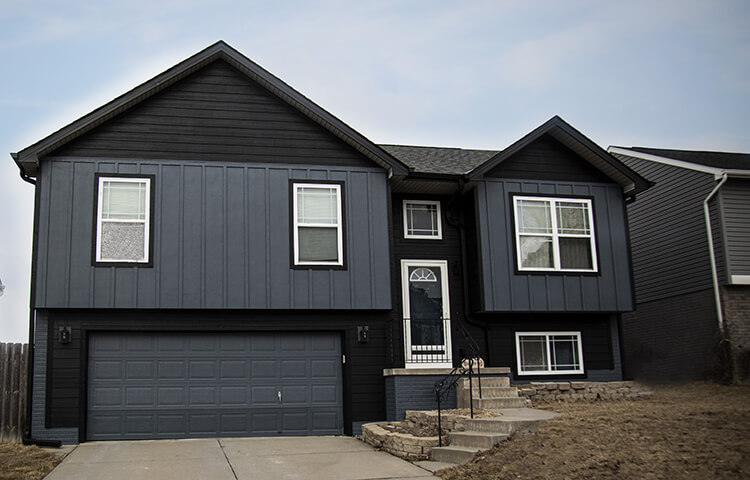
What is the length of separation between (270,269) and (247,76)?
3.62 m

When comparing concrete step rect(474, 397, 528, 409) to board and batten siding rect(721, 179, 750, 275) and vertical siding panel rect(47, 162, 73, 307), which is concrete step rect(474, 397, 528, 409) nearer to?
vertical siding panel rect(47, 162, 73, 307)

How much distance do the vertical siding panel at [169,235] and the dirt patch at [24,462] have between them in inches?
118

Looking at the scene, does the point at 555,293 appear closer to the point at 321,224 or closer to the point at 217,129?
the point at 321,224

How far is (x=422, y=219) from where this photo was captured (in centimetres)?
1548

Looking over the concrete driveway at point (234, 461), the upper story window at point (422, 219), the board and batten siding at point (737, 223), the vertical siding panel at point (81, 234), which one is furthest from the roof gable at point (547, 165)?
the vertical siding panel at point (81, 234)

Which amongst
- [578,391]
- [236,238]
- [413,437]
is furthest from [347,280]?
[578,391]

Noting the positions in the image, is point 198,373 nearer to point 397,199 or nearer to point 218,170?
point 218,170

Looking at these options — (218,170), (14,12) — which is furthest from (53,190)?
(14,12)

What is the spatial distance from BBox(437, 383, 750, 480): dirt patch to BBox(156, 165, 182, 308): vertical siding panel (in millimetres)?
5826

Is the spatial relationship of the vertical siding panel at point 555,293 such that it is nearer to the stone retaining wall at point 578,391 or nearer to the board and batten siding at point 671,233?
the stone retaining wall at point 578,391

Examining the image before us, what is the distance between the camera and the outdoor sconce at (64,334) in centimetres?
1255

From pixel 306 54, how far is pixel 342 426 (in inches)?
369

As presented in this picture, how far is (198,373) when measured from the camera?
43.0ft

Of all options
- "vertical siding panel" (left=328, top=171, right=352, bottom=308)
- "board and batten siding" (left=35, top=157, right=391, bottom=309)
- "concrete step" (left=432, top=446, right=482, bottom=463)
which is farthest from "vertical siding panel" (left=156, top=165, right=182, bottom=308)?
"concrete step" (left=432, top=446, right=482, bottom=463)
